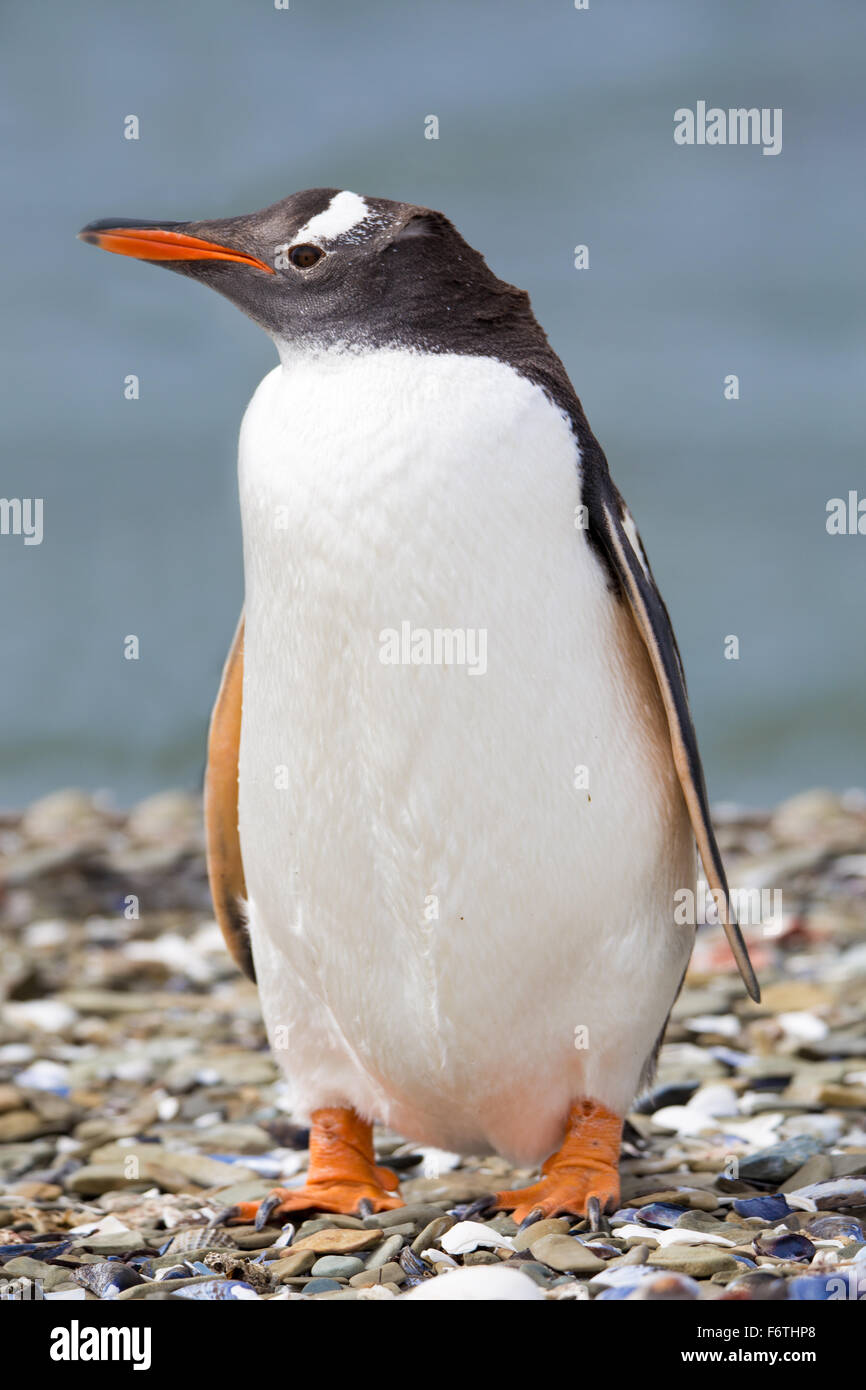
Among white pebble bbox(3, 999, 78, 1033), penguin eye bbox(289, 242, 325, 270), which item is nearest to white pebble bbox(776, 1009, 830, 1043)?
white pebble bbox(3, 999, 78, 1033)

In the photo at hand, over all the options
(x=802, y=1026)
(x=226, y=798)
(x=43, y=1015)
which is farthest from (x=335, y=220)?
(x=43, y=1015)

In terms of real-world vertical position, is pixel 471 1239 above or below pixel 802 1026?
below

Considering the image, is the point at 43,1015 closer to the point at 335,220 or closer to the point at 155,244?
the point at 155,244

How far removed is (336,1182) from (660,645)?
43.1 inches

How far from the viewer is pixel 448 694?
222 cm

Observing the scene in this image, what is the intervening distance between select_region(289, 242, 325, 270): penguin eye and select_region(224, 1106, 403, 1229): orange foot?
57.3 inches

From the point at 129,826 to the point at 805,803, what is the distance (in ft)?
10.3

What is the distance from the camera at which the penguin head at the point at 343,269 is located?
2.27 metres

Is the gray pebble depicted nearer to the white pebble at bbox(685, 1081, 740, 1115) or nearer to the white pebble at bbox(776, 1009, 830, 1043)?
the white pebble at bbox(685, 1081, 740, 1115)

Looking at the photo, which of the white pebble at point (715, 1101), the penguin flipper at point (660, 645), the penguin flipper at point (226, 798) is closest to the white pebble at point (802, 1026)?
the white pebble at point (715, 1101)

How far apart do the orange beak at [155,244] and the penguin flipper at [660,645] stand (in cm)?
74

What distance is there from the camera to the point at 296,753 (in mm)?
2344

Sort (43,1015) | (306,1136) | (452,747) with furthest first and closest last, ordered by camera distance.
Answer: (43,1015) → (306,1136) → (452,747)
